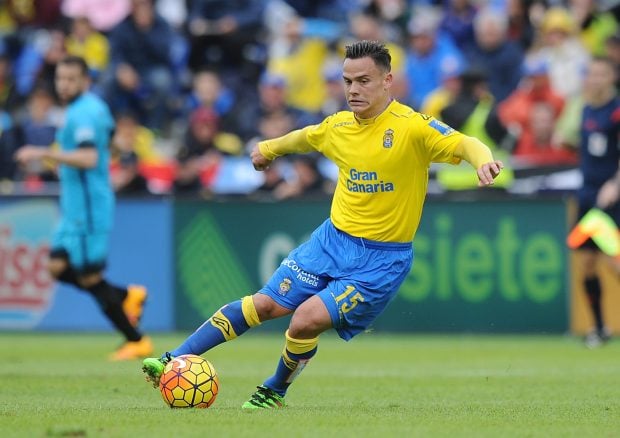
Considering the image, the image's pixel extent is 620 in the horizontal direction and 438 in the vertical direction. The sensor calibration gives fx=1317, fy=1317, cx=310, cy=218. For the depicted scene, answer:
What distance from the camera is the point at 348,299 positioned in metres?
7.91

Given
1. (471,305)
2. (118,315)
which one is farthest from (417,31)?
(118,315)

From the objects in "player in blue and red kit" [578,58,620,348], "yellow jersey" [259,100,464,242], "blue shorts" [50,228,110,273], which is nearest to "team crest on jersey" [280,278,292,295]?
"yellow jersey" [259,100,464,242]

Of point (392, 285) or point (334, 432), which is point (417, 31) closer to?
point (392, 285)

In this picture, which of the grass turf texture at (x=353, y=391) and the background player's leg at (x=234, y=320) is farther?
the background player's leg at (x=234, y=320)

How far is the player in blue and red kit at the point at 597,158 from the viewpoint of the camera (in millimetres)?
14008

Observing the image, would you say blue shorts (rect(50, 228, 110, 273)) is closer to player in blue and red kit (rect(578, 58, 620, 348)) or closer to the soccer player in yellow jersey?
the soccer player in yellow jersey

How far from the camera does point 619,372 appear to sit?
36.7 feet

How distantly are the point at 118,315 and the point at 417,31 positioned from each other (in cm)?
745

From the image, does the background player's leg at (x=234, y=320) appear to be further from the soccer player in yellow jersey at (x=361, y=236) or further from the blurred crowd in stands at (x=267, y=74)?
the blurred crowd in stands at (x=267, y=74)

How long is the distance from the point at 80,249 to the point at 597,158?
5.61m

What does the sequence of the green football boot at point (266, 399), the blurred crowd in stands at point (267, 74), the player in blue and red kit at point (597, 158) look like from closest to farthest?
1. the green football boot at point (266, 399)
2. the player in blue and red kit at point (597, 158)
3. the blurred crowd in stands at point (267, 74)

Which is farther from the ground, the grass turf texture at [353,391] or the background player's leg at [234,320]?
the background player's leg at [234,320]

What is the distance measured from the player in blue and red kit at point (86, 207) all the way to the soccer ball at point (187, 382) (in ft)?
14.9

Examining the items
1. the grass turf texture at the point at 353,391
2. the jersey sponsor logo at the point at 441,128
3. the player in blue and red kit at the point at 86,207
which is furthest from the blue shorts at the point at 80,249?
the jersey sponsor logo at the point at 441,128
